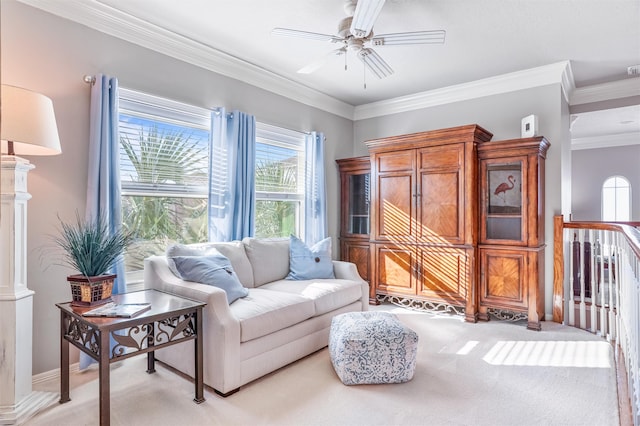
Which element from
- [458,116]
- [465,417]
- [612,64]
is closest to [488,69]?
[458,116]

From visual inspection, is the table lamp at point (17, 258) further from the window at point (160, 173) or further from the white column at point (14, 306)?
the window at point (160, 173)

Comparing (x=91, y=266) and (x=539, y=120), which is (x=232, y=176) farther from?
(x=539, y=120)

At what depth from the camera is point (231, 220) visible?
3744mm

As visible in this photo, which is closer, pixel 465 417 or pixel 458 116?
pixel 465 417

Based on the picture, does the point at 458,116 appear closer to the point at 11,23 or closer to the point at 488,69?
the point at 488,69

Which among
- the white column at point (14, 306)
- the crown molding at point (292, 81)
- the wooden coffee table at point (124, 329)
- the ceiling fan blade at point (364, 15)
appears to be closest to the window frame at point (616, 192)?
the crown molding at point (292, 81)

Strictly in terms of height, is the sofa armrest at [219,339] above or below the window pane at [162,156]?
below

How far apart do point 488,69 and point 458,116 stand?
0.70 metres

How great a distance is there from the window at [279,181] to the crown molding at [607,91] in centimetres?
331

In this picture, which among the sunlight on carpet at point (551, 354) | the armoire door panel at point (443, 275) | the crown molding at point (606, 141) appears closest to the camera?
the sunlight on carpet at point (551, 354)

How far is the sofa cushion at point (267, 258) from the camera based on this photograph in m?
3.56

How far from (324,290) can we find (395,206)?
5.27 ft

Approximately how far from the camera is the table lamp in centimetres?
217

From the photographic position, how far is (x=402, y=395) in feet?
8.10
